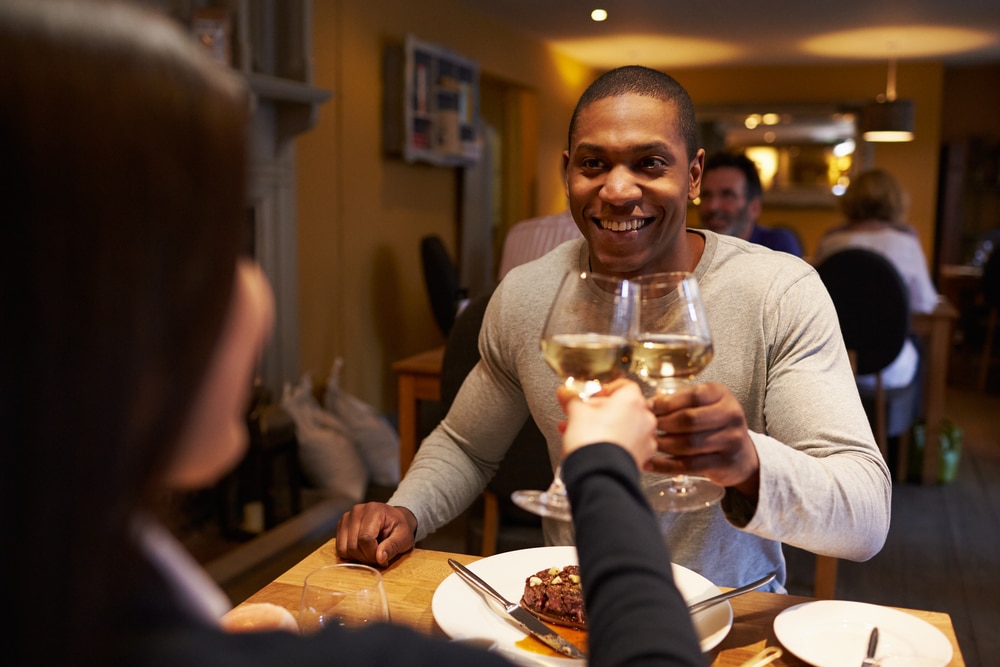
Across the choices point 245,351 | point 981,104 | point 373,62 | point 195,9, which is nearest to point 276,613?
point 245,351

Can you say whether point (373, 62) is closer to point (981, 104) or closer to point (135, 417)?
point (135, 417)

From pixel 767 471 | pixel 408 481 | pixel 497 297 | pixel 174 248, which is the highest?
pixel 174 248

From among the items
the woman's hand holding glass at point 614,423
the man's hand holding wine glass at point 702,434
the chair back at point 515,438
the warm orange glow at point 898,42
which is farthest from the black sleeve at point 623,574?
the warm orange glow at point 898,42

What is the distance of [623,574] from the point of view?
612 millimetres

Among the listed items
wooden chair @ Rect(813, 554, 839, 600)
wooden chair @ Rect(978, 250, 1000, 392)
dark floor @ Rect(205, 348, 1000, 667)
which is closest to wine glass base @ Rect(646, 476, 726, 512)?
wooden chair @ Rect(813, 554, 839, 600)

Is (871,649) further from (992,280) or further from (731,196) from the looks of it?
(992,280)

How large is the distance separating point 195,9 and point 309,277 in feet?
4.79

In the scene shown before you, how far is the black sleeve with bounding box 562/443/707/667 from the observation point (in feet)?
1.92

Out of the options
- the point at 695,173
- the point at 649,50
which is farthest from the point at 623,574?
the point at 649,50

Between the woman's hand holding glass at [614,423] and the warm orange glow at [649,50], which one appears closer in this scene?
the woman's hand holding glass at [614,423]

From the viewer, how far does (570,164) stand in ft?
4.99

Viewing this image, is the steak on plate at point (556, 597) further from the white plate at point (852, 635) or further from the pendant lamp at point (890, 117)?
the pendant lamp at point (890, 117)

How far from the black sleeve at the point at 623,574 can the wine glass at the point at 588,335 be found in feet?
0.47

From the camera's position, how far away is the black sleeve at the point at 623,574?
0.59 m
